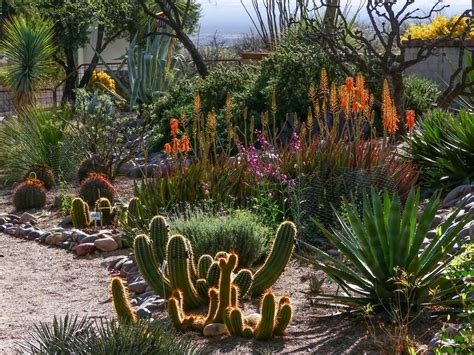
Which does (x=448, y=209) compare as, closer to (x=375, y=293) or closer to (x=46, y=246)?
(x=375, y=293)

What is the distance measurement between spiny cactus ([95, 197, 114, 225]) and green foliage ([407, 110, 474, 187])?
3.39 metres

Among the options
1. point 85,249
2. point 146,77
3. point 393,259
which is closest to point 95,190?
point 85,249

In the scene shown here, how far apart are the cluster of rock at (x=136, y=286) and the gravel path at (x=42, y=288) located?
123mm

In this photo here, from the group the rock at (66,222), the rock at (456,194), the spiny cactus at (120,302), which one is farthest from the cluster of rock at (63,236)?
the spiny cactus at (120,302)

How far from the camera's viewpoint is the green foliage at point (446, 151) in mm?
9906

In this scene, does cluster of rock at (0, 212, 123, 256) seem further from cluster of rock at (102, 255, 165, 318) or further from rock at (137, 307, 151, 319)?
rock at (137, 307, 151, 319)

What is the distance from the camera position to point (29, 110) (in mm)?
16062

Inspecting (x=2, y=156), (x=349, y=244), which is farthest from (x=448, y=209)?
(x=2, y=156)

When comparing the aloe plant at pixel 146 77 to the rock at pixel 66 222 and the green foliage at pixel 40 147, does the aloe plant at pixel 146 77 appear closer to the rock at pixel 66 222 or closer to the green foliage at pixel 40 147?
the green foliage at pixel 40 147

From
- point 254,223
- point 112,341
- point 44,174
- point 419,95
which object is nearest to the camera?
point 112,341

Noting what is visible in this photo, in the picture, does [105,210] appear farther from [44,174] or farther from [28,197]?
[44,174]

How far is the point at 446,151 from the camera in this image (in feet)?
32.9

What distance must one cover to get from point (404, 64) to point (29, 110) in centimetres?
664

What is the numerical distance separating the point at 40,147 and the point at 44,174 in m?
1.28
